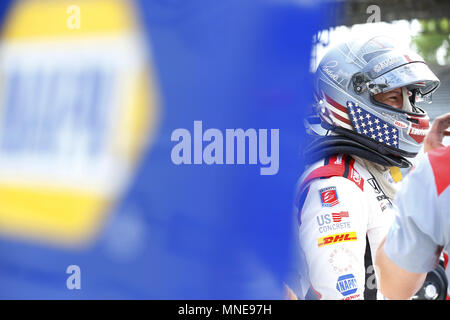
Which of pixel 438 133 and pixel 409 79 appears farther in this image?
pixel 409 79

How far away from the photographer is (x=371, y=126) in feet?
6.52

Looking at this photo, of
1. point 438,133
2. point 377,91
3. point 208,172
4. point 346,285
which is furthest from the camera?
point 377,91

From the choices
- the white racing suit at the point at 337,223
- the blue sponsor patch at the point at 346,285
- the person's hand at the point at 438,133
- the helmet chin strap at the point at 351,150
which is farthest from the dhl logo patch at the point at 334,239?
the person's hand at the point at 438,133

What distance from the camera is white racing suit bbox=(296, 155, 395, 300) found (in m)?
1.73

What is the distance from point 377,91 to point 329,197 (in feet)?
1.30

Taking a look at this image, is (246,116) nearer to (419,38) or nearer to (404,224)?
(404,224)

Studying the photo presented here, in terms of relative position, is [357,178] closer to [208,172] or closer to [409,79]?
[409,79]

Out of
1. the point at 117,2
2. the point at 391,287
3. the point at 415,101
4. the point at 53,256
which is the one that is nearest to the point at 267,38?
the point at 117,2

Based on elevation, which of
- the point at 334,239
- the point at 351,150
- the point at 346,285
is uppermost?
the point at 351,150

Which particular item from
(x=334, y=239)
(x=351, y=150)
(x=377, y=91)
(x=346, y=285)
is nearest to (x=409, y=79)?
(x=377, y=91)

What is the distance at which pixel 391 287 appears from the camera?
1.37 m

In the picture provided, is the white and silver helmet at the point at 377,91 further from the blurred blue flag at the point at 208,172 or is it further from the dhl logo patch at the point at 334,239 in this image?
the blurred blue flag at the point at 208,172

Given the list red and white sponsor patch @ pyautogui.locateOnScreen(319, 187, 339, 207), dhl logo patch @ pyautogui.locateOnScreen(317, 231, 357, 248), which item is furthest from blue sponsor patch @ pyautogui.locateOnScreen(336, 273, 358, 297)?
red and white sponsor patch @ pyautogui.locateOnScreen(319, 187, 339, 207)

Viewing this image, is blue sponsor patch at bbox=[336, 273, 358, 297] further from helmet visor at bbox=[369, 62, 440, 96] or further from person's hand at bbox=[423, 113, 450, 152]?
helmet visor at bbox=[369, 62, 440, 96]
